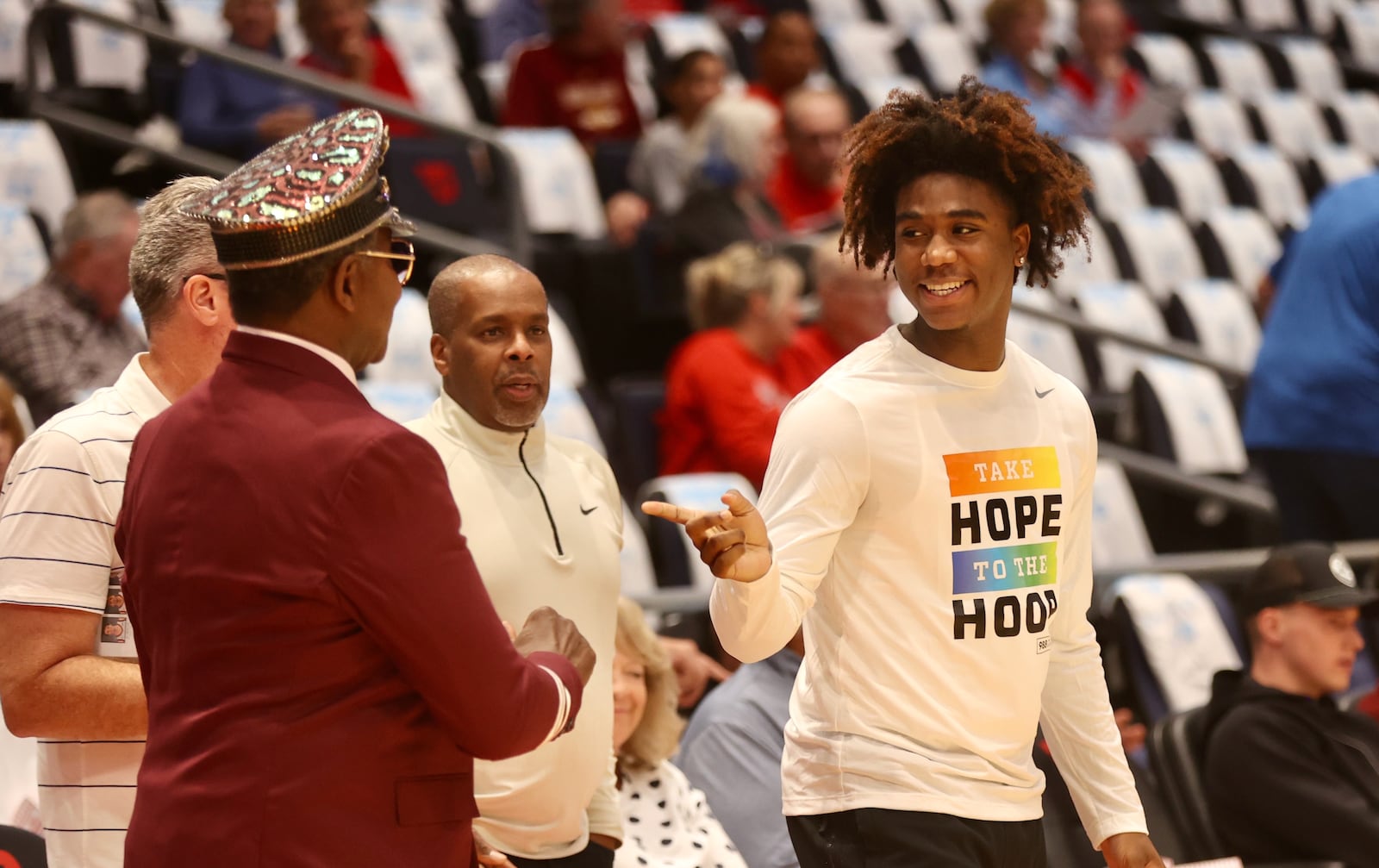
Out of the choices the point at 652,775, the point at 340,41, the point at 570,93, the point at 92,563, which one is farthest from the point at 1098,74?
the point at 92,563

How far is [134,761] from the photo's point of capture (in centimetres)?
250

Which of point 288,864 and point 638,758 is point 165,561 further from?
point 638,758

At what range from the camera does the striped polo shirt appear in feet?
7.93

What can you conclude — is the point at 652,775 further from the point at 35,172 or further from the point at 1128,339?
the point at 1128,339

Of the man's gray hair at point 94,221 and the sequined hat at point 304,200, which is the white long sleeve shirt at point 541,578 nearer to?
the sequined hat at point 304,200

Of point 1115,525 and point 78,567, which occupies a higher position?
point 1115,525

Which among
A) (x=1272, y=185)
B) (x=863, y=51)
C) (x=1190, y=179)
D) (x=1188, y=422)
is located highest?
(x=1272, y=185)

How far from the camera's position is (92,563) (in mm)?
2445

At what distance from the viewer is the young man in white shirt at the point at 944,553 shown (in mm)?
2502

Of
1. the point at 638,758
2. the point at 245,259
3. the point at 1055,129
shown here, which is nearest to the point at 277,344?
the point at 245,259

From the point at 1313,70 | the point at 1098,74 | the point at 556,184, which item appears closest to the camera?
the point at 556,184

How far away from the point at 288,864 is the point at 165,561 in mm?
358

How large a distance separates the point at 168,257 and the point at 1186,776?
299cm

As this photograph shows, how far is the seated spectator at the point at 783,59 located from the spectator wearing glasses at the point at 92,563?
5.63 m
